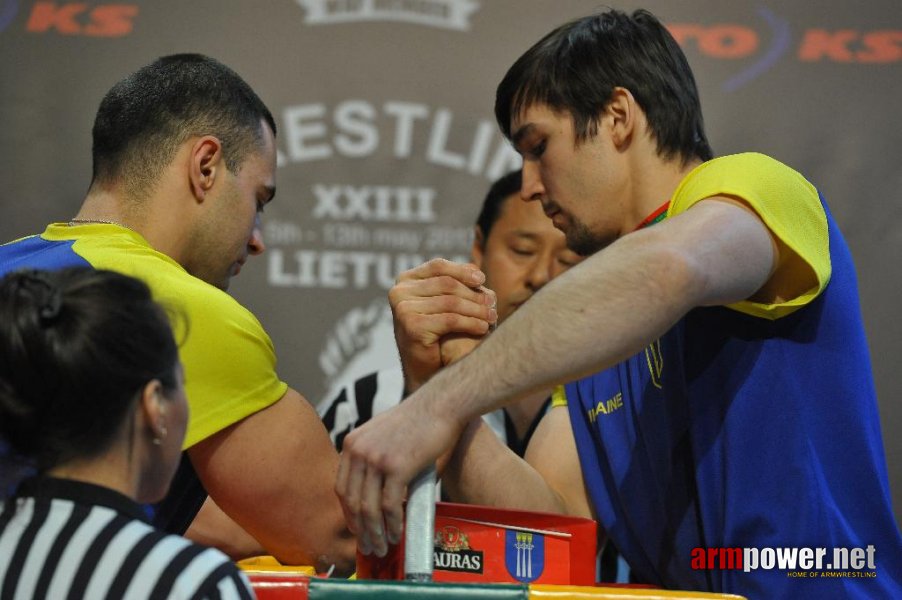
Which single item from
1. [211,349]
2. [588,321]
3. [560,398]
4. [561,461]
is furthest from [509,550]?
[560,398]

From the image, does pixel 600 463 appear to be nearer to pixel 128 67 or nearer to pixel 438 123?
pixel 438 123

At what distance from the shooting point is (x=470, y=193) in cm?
287

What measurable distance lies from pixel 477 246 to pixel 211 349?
139 centimetres

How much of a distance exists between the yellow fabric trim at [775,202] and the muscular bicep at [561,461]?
56cm

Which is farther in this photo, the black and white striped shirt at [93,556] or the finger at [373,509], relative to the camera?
the finger at [373,509]

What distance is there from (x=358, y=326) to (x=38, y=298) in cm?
180

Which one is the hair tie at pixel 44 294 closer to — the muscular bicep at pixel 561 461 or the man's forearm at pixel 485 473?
the man's forearm at pixel 485 473

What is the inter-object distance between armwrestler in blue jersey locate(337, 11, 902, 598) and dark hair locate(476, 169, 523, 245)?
2.42 ft

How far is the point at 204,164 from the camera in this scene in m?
1.92

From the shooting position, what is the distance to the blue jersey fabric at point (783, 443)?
146cm

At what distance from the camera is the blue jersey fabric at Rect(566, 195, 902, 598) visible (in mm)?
1458
